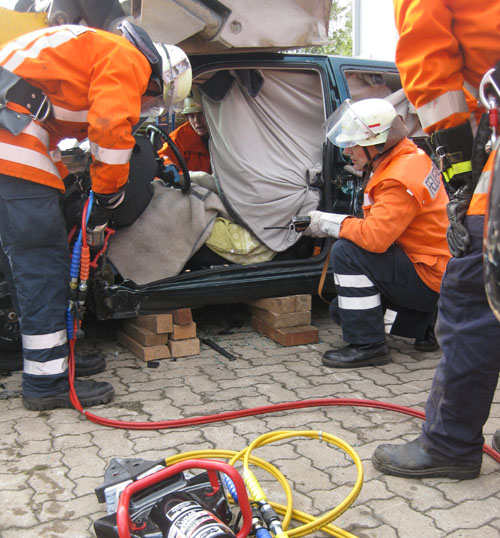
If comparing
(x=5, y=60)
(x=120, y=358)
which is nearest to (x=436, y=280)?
(x=120, y=358)

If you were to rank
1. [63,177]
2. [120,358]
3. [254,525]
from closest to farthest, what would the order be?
[254,525], [63,177], [120,358]

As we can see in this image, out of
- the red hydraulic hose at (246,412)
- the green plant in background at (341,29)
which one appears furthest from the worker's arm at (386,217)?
the green plant in background at (341,29)

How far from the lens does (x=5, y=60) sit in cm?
278

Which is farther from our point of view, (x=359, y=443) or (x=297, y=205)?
(x=297, y=205)

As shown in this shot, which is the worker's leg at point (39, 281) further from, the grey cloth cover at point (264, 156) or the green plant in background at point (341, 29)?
the green plant in background at point (341, 29)

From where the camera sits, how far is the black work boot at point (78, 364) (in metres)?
3.47

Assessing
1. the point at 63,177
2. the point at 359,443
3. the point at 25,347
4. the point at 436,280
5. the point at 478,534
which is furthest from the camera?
the point at 436,280

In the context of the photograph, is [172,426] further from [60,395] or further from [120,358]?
[120,358]

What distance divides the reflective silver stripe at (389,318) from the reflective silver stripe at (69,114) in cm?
208

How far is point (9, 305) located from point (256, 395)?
4.62 ft

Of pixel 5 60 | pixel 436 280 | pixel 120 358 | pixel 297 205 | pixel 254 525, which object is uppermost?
pixel 5 60

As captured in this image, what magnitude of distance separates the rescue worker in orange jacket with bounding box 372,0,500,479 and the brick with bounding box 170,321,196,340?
179cm

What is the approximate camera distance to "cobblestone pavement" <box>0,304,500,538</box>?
2.14 meters

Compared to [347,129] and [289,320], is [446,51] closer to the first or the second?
[347,129]
